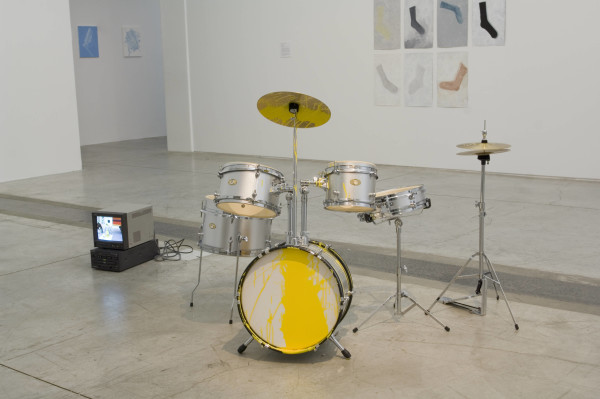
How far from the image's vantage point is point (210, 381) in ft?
11.9

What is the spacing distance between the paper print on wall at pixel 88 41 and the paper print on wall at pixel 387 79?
6.27 m

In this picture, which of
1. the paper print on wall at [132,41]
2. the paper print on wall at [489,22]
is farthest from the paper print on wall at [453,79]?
the paper print on wall at [132,41]

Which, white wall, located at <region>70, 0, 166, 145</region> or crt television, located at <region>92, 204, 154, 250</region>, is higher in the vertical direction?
white wall, located at <region>70, 0, 166, 145</region>

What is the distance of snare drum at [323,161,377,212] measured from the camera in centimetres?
404

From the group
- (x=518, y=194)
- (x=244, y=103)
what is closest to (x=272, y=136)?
(x=244, y=103)

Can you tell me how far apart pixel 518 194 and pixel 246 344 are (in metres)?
4.89

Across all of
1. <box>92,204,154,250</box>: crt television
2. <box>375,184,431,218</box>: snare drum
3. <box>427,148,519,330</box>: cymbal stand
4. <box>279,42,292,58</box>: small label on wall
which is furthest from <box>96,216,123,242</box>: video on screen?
<box>279,42,292,58</box>: small label on wall

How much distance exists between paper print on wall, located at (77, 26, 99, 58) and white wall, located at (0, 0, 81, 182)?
3.16 metres

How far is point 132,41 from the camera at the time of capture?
14.3m

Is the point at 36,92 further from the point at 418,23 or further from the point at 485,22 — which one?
the point at 485,22

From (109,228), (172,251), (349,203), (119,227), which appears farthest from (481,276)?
(109,228)

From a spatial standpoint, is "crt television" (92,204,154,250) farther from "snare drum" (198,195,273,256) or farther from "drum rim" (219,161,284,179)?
"drum rim" (219,161,284,179)

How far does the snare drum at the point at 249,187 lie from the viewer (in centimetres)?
410

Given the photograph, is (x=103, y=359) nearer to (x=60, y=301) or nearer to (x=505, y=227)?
(x=60, y=301)
